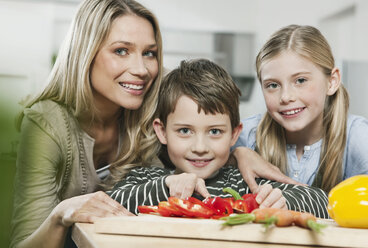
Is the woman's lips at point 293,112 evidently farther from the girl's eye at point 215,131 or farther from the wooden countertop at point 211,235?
the wooden countertop at point 211,235

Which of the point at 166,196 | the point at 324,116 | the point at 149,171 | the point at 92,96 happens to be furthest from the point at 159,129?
the point at 324,116

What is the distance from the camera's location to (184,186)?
3.12 ft

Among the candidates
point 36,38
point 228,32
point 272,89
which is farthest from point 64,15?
point 272,89

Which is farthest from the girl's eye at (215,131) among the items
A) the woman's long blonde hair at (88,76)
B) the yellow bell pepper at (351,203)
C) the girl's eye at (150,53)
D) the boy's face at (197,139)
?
the yellow bell pepper at (351,203)

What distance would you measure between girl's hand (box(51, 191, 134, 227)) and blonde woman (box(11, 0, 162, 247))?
0.37 meters

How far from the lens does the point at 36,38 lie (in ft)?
12.5

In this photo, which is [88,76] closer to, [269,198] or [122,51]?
[122,51]

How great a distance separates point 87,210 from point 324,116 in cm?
109

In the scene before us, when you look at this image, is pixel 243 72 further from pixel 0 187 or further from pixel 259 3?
pixel 0 187

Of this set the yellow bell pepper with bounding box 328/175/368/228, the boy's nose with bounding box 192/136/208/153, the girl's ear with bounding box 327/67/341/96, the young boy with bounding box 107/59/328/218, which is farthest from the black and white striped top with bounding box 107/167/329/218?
the girl's ear with bounding box 327/67/341/96

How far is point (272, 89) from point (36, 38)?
2.88 m

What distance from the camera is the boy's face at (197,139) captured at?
1179mm

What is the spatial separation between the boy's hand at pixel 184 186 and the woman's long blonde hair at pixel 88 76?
405 millimetres

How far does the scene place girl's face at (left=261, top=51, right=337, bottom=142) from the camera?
143 cm
